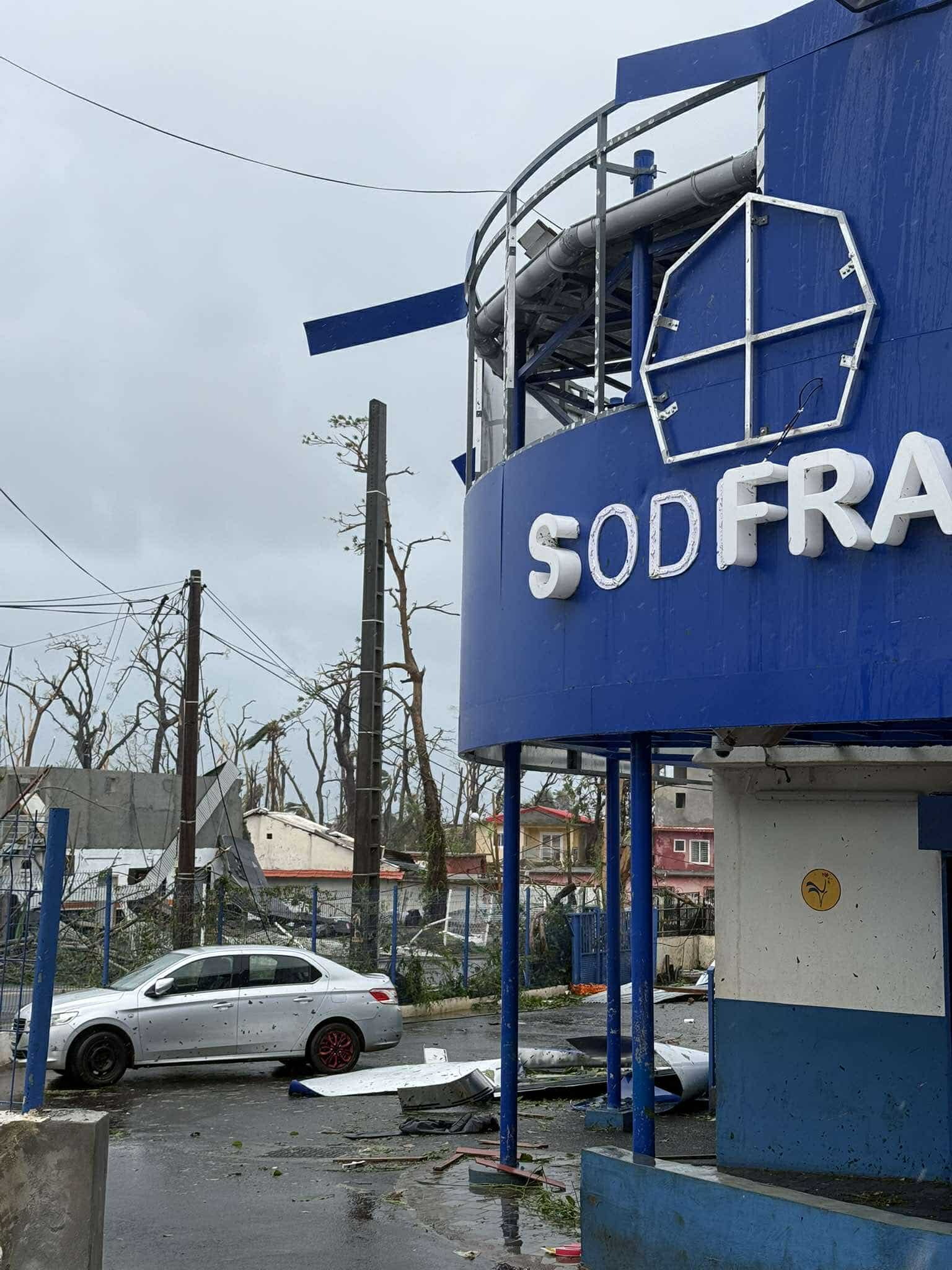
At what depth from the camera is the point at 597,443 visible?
26.7ft

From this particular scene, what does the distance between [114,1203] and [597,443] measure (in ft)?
21.9

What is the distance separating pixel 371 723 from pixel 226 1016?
26.1 ft

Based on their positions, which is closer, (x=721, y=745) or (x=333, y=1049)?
(x=721, y=745)

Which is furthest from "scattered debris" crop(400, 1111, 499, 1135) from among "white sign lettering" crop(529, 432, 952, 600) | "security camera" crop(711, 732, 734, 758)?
"white sign lettering" crop(529, 432, 952, 600)

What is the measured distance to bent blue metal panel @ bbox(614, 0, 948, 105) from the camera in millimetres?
6996

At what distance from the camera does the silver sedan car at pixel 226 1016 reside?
1605 centimetres

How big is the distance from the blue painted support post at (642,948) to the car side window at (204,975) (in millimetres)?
9763

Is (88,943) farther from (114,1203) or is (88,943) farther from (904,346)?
(904,346)

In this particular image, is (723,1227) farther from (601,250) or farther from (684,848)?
(684,848)

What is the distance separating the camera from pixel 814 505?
21.4ft

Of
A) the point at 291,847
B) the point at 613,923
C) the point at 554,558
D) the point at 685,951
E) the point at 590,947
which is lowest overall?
the point at 685,951

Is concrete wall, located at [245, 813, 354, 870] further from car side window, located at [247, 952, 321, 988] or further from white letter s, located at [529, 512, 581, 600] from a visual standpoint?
white letter s, located at [529, 512, 581, 600]

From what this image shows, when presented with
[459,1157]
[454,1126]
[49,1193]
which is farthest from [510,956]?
[49,1193]

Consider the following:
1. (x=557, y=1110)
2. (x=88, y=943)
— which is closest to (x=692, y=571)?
(x=557, y=1110)
